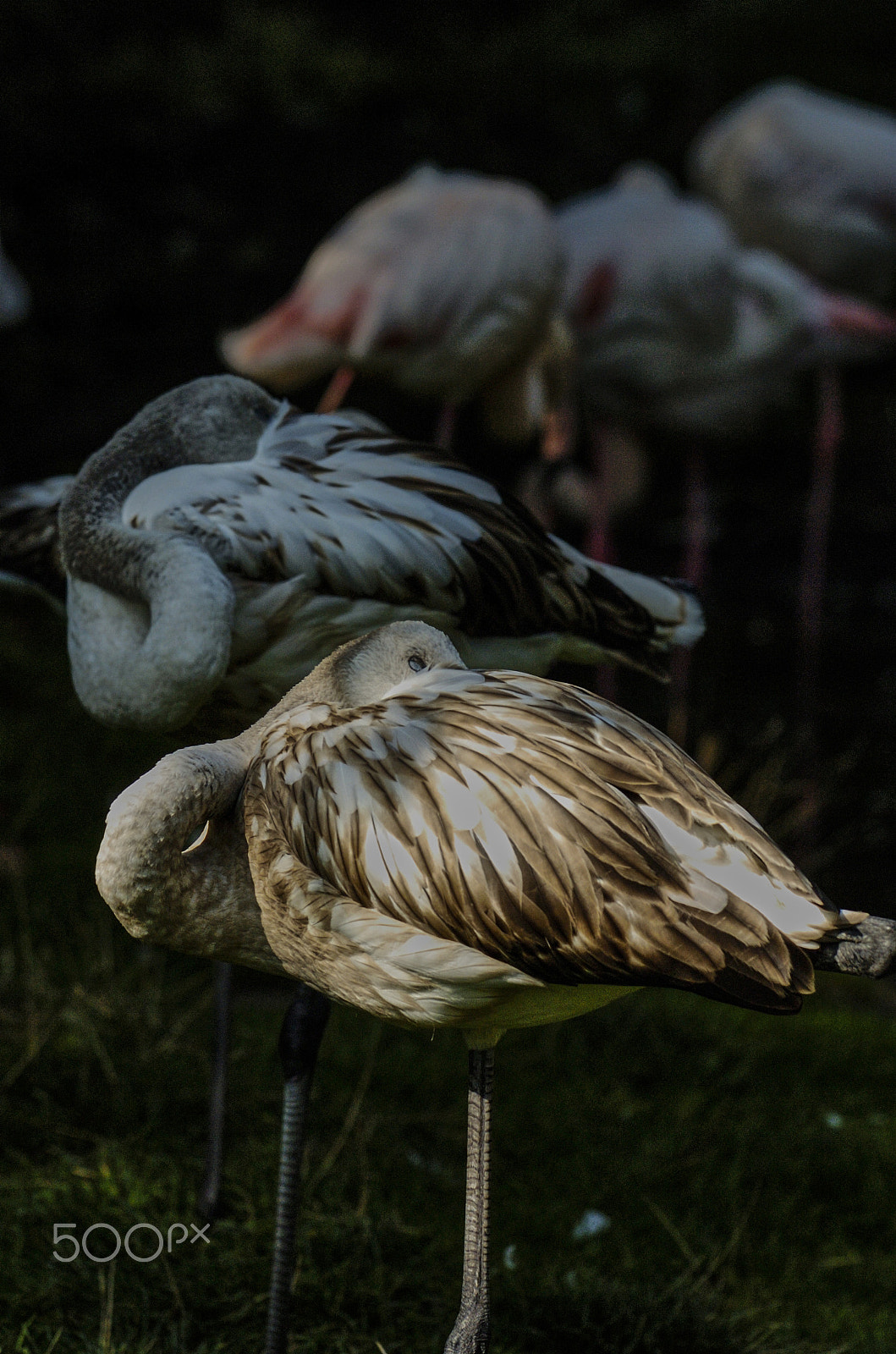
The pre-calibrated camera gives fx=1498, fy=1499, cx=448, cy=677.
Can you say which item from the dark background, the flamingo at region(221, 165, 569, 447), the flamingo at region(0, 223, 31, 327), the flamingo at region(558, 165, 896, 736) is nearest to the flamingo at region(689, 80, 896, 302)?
the flamingo at region(558, 165, 896, 736)

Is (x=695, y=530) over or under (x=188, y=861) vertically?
under

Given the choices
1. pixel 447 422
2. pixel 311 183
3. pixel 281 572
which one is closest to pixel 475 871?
pixel 281 572

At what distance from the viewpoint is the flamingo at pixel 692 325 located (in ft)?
20.3

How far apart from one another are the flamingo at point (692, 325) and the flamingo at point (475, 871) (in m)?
4.38

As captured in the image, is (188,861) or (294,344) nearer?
(188,861)

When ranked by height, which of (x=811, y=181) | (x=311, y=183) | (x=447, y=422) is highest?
(x=811, y=181)

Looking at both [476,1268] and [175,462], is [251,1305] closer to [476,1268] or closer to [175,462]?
[476,1268]

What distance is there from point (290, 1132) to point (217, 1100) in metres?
0.48

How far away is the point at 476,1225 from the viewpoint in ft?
6.86

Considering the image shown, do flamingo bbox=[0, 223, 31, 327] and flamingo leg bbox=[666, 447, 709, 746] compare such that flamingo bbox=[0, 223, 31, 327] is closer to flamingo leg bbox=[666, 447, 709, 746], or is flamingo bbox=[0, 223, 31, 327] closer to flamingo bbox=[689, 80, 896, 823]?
flamingo leg bbox=[666, 447, 709, 746]

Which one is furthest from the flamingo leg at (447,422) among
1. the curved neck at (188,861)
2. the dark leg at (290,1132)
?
the curved neck at (188,861)

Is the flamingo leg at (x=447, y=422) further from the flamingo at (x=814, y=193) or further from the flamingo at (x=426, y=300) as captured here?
the flamingo at (x=814, y=193)

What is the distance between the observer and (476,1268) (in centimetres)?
208

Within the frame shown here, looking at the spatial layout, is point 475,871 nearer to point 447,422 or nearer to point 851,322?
point 447,422
